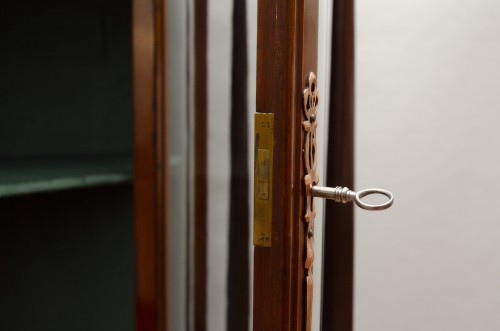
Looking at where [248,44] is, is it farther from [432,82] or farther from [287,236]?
[432,82]

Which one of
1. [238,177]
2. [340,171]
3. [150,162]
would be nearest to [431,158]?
[340,171]

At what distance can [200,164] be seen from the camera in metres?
0.58

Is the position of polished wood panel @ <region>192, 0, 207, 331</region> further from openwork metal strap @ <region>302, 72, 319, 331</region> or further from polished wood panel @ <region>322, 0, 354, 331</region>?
polished wood panel @ <region>322, 0, 354, 331</region>

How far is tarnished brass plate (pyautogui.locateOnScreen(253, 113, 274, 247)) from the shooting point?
0.53m

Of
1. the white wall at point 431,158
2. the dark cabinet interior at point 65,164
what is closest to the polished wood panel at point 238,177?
the dark cabinet interior at point 65,164

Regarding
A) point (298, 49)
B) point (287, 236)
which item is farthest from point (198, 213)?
point (298, 49)

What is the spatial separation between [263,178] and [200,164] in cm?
9

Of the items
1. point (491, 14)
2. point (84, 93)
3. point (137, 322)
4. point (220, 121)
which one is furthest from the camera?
point (491, 14)

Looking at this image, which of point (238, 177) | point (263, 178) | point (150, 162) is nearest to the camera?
point (150, 162)

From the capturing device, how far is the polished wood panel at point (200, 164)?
56 centimetres

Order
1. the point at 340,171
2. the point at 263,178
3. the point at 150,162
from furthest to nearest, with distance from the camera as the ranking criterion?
the point at 340,171 < the point at 263,178 < the point at 150,162

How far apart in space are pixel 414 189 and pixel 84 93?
897 millimetres

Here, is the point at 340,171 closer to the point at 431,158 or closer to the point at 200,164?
the point at 431,158

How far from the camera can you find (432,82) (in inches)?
46.3
